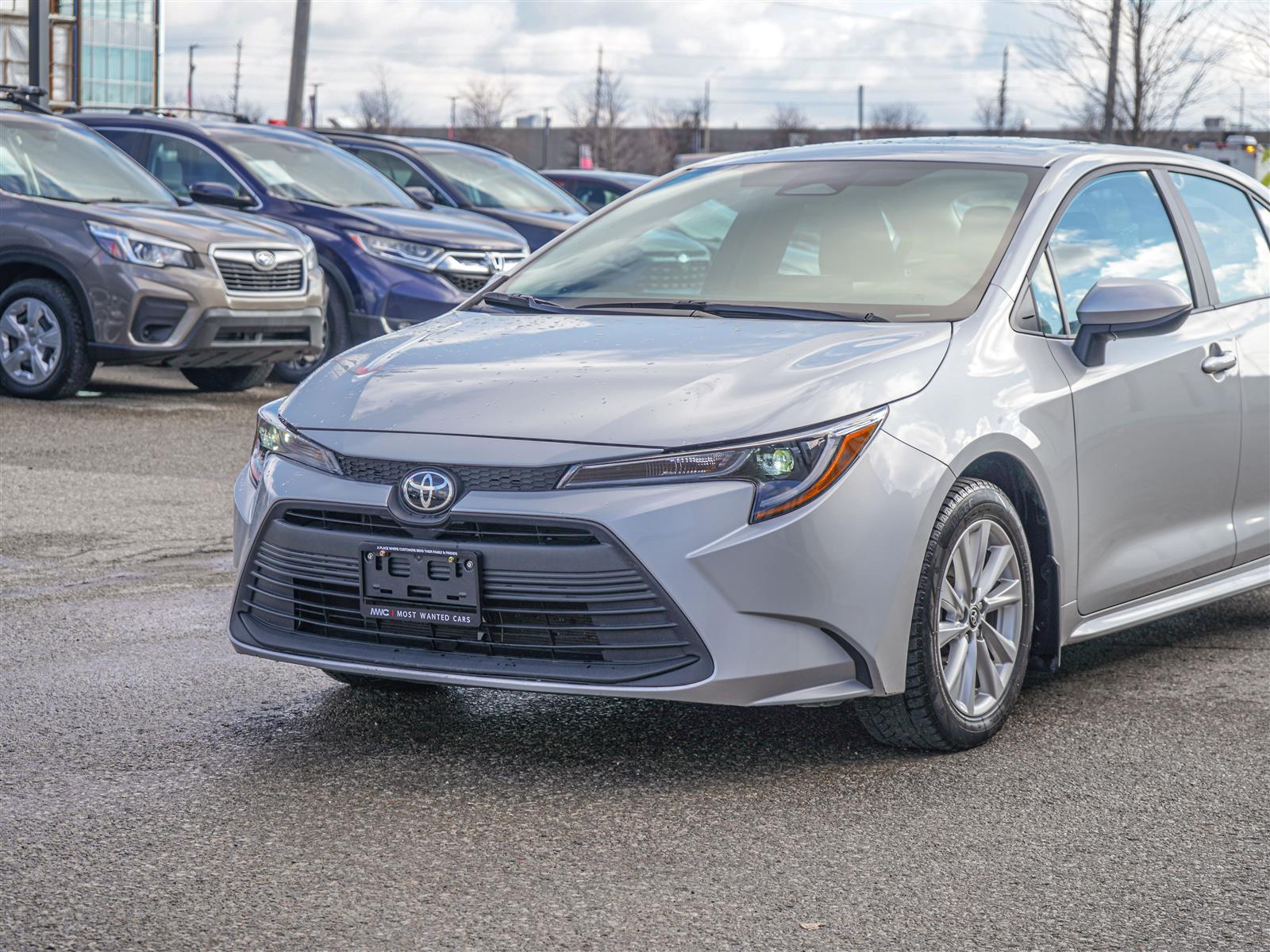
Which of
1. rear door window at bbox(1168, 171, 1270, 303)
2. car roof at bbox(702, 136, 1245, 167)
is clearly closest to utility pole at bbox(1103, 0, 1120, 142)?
rear door window at bbox(1168, 171, 1270, 303)

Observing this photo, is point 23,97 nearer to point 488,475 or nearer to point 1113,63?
point 488,475

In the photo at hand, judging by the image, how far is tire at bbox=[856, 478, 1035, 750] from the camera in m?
4.21

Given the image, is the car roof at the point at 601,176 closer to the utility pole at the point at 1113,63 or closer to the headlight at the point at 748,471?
the headlight at the point at 748,471

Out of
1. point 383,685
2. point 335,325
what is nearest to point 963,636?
point 383,685

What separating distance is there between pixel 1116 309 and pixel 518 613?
6.20 ft

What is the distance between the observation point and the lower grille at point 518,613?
3.93 m

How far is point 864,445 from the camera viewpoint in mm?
4035

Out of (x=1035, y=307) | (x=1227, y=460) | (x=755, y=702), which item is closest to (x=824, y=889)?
(x=755, y=702)

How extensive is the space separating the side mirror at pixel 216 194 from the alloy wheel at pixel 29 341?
1726mm

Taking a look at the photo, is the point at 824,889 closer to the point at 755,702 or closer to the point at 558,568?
the point at 755,702

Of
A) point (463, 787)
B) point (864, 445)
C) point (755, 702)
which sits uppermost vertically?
point (864, 445)

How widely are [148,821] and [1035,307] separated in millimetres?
2621

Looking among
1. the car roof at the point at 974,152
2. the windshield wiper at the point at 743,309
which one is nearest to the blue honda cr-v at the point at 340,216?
the car roof at the point at 974,152

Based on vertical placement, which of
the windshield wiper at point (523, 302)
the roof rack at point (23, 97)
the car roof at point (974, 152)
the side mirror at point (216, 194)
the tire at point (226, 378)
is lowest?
the tire at point (226, 378)
